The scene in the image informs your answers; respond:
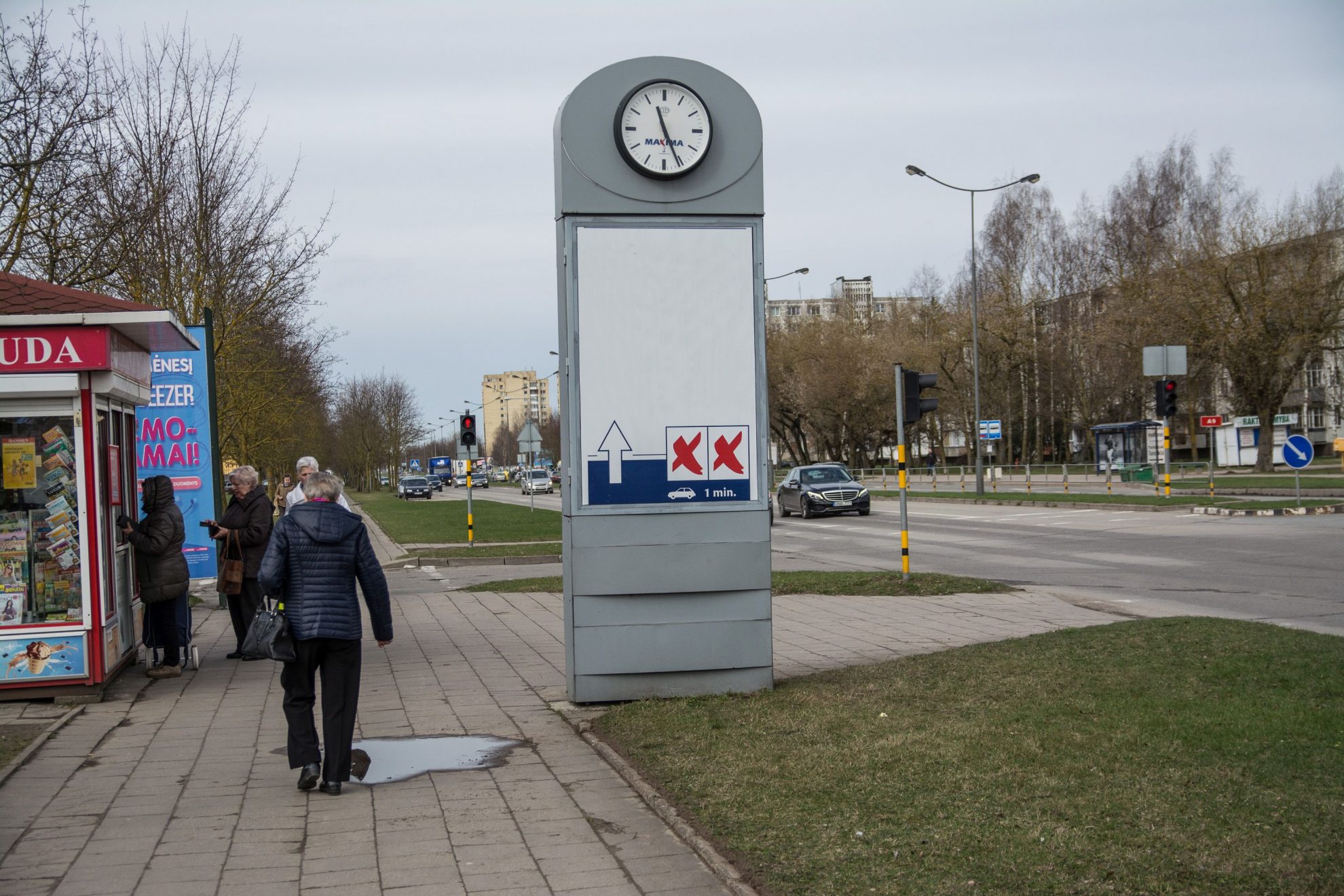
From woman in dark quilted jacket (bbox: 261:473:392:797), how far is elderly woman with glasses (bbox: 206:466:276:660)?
4.68 metres

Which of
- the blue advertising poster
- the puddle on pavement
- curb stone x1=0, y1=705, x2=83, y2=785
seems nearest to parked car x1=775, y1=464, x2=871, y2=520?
the blue advertising poster

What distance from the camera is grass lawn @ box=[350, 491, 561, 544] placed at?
99.8ft

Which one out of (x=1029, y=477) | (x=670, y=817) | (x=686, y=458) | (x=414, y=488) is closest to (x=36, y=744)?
(x=670, y=817)

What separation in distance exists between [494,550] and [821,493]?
13894 mm

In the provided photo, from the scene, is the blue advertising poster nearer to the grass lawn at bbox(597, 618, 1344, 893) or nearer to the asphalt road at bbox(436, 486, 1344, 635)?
the asphalt road at bbox(436, 486, 1344, 635)

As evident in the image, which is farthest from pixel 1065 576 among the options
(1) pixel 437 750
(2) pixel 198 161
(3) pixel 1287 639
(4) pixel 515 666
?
(2) pixel 198 161

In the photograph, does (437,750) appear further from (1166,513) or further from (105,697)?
(1166,513)

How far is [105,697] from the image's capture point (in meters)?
9.37

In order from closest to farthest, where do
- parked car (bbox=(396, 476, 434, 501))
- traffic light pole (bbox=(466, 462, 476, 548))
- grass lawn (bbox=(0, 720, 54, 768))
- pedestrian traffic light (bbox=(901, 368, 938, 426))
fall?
grass lawn (bbox=(0, 720, 54, 768))
pedestrian traffic light (bbox=(901, 368, 938, 426))
traffic light pole (bbox=(466, 462, 476, 548))
parked car (bbox=(396, 476, 434, 501))

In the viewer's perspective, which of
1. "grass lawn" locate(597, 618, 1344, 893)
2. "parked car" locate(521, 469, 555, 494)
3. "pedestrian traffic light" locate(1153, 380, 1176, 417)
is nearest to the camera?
"grass lawn" locate(597, 618, 1344, 893)

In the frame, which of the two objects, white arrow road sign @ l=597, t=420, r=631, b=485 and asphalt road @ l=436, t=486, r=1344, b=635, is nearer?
white arrow road sign @ l=597, t=420, r=631, b=485

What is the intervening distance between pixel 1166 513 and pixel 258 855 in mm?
28997

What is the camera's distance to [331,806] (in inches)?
239

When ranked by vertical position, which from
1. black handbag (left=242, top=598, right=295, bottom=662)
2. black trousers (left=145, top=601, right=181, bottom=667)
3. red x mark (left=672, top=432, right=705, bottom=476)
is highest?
red x mark (left=672, top=432, right=705, bottom=476)
